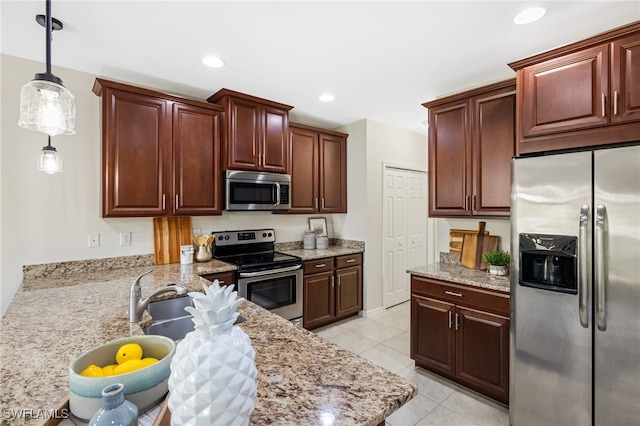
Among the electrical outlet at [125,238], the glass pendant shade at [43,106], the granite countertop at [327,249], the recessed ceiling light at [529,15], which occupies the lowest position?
the granite countertop at [327,249]

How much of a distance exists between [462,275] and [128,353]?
93.2 inches

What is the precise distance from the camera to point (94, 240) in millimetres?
2656

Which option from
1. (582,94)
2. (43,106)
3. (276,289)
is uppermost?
(582,94)

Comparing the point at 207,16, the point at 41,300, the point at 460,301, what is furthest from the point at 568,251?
the point at 41,300

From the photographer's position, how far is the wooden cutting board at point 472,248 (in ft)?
9.11

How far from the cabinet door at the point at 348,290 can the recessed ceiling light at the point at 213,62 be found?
2502mm

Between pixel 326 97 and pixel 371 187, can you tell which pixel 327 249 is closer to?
pixel 371 187

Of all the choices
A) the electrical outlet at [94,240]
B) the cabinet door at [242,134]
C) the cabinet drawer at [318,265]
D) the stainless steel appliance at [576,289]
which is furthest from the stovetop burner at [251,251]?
the stainless steel appliance at [576,289]

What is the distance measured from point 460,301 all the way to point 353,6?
2196 millimetres

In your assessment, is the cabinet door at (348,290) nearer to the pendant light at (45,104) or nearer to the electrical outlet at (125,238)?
the electrical outlet at (125,238)

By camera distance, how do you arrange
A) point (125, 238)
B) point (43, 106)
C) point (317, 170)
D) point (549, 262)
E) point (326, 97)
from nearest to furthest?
point (43, 106) → point (549, 262) → point (125, 238) → point (326, 97) → point (317, 170)

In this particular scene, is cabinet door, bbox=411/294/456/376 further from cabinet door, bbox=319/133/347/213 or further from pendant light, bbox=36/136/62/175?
pendant light, bbox=36/136/62/175

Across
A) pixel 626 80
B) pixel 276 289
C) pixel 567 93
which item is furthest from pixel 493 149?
pixel 276 289

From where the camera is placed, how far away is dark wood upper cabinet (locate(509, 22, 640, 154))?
68.0 inches
